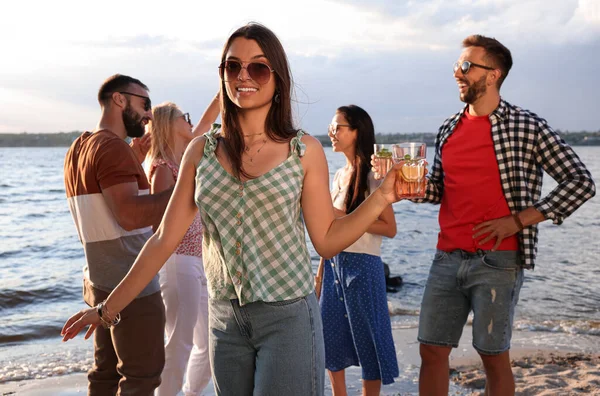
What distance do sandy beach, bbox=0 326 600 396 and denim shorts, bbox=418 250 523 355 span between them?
171 centimetres

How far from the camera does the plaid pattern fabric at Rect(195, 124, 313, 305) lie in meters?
2.39

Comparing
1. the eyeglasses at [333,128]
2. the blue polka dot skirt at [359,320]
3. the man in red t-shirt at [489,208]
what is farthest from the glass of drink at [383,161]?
the eyeglasses at [333,128]

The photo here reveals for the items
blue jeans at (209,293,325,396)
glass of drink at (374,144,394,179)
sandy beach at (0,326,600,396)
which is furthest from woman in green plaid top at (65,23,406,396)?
sandy beach at (0,326,600,396)

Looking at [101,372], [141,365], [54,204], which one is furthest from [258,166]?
[54,204]

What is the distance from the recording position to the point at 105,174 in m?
3.73

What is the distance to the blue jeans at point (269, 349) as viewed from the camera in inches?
91.3

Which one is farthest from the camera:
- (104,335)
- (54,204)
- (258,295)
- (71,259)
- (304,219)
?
(54,204)

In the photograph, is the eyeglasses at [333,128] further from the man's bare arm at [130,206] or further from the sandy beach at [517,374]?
the sandy beach at [517,374]

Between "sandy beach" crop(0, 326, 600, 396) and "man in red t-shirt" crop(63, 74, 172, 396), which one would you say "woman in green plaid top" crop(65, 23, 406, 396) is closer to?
"man in red t-shirt" crop(63, 74, 172, 396)

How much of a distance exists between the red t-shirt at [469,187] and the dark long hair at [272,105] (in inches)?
69.3

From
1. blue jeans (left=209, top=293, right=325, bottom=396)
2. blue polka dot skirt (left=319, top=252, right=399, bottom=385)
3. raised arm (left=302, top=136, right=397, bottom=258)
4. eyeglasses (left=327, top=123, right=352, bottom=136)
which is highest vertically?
eyeglasses (left=327, top=123, right=352, bottom=136)

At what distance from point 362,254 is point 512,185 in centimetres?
118

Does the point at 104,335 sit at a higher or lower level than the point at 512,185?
lower

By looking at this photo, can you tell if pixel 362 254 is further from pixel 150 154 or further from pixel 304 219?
pixel 304 219
